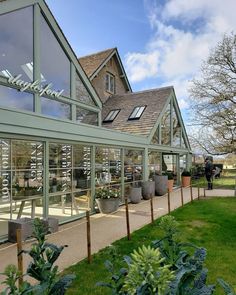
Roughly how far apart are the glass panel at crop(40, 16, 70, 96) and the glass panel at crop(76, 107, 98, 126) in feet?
3.05

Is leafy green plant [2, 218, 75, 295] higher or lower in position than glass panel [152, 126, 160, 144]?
lower

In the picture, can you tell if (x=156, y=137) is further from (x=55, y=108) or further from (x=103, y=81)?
(x=55, y=108)

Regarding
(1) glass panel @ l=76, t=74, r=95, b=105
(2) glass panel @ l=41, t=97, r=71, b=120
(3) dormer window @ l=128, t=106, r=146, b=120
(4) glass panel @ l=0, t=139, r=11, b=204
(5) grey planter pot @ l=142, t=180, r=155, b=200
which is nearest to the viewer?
(4) glass panel @ l=0, t=139, r=11, b=204

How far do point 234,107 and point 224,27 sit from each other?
6647mm

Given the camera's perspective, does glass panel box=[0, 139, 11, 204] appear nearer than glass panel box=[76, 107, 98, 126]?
Yes

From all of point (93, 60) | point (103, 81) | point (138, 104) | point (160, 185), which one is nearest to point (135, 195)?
point (160, 185)

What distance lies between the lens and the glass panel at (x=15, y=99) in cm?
798

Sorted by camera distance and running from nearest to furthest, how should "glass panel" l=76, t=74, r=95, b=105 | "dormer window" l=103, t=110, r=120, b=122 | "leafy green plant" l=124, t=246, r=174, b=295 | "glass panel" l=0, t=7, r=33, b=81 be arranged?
"leafy green plant" l=124, t=246, r=174, b=295 < "glass panel" l=0, t=7, r=33, b=81 < "glass panel" l=76, t=74, r=95, b=105 < "dormer window" l=103, t=110, r=120, b=122

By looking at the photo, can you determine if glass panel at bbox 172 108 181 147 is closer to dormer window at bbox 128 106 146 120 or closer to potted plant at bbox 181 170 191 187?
potted plant at bbox 181 170 191 187

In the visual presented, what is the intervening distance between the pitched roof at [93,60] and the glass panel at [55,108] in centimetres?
868

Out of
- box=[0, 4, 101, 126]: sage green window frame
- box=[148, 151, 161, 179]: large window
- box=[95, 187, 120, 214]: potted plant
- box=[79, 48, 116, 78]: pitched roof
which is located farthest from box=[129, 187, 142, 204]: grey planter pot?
box=[79, 48, 116, 78]: pitched roof

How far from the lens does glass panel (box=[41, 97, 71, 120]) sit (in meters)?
9.36

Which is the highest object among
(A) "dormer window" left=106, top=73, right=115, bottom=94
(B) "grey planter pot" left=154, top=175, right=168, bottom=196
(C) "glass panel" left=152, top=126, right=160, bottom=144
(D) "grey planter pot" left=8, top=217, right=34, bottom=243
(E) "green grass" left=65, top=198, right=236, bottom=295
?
(A) "dormer window" left=106, top=73, right=115, bottom=94

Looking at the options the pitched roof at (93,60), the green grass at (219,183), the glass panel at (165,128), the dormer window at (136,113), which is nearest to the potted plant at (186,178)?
the green grass at (219,183)
